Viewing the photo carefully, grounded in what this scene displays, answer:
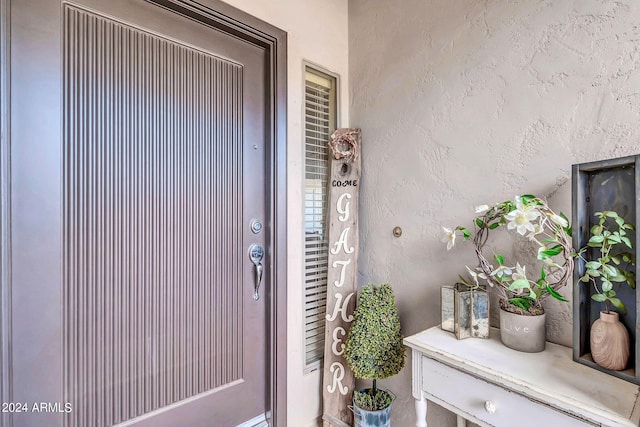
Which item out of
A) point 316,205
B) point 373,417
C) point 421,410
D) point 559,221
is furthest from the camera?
point 316,205

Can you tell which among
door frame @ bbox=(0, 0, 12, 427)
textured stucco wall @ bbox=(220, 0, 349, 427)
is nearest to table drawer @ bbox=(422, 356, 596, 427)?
textured stucco wall @ bbox=(220, 0, 349, 427)

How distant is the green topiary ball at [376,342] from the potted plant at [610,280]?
0.71m

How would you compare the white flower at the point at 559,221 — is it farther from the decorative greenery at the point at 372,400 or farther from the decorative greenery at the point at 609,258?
the decorative greenery at the point at 372,400

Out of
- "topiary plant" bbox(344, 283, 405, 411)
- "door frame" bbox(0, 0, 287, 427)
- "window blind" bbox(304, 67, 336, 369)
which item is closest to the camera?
"topiary plant" bbox(344, 283, 405, 411)

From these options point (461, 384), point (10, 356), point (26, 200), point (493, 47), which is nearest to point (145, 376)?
point (10, 356)

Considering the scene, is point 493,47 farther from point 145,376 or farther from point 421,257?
point 145,376

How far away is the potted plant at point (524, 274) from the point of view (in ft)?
3.04

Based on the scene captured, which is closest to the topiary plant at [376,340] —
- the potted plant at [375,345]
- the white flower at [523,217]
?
the potted plant at [375,345]

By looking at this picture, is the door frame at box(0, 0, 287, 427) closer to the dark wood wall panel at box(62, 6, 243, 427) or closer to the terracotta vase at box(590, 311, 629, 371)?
the dark wood wall panel at box(62, 6, 243, 427)

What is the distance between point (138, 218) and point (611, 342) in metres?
1.56

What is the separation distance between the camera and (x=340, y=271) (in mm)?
1614

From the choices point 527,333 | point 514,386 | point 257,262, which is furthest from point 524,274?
point 257,262

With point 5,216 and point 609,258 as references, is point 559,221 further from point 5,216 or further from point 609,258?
point 5,216

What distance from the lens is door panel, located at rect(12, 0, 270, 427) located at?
97cm
